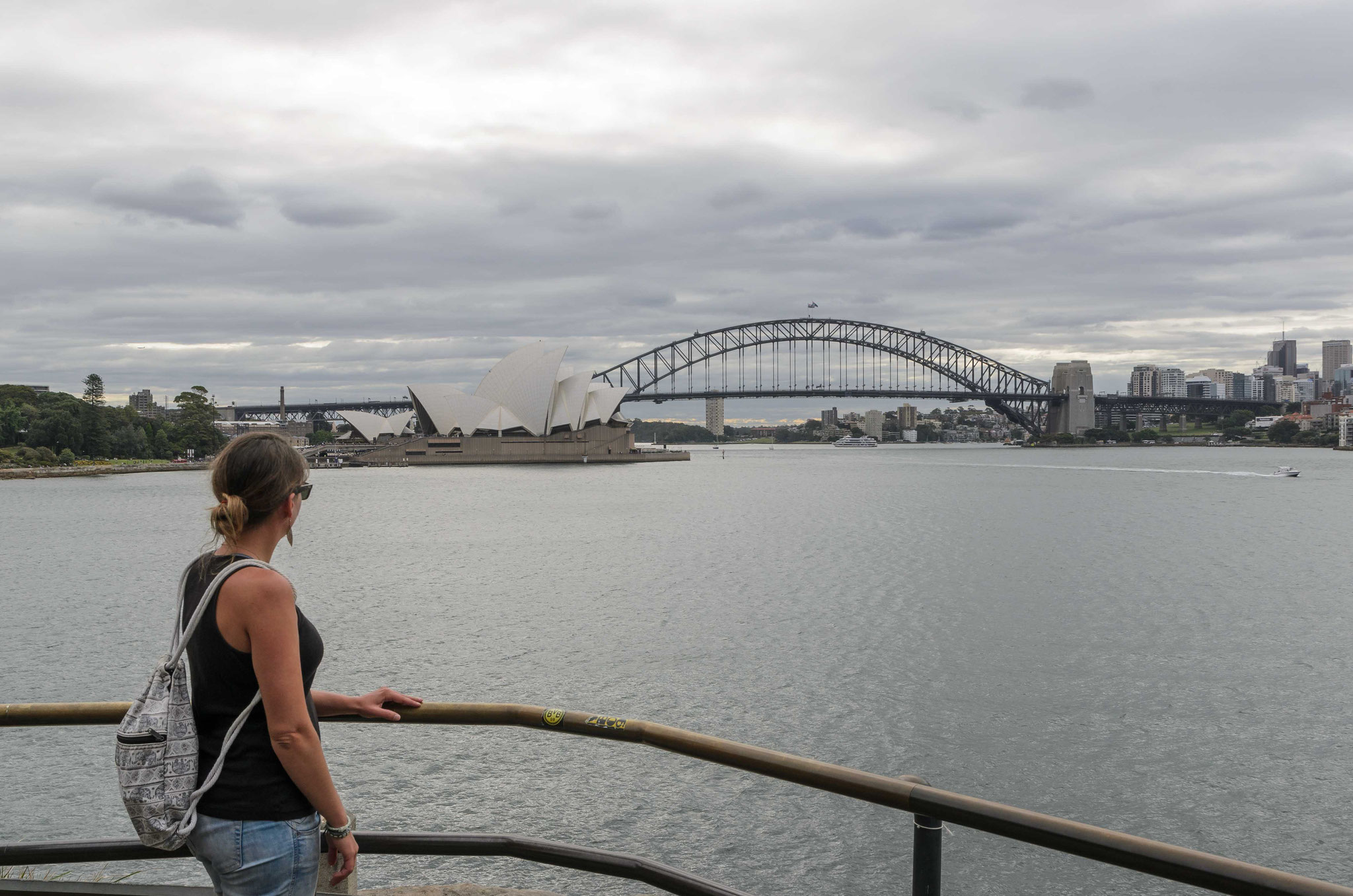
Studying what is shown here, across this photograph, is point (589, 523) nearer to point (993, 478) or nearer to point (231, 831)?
point (231, 831)

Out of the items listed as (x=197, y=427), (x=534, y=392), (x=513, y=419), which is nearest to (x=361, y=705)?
(x=534, y=392)

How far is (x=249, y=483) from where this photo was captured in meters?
2.40

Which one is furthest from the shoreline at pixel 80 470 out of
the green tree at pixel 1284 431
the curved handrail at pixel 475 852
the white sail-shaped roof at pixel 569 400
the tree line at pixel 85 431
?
the green tree at pixel 1284 431

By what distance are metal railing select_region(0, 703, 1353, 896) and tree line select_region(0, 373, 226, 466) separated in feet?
337

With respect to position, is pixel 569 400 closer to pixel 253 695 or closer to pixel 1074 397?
pixel 1074 397

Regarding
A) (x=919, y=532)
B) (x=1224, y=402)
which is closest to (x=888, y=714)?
(x=919, y=532)

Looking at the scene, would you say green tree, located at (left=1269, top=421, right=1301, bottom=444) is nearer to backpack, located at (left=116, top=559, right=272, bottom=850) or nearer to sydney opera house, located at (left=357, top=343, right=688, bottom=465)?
sydney opera house, located at (left=357, top=343, right=688, bottom=465)

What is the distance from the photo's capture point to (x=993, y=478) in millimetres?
72188

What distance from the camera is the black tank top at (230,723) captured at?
91.1 inches

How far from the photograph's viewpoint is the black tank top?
2314 millimetres

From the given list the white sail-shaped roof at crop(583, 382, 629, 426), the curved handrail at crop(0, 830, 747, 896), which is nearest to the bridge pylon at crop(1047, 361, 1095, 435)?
the white sail-shaped roof at crop(583, 382, 629, 426)

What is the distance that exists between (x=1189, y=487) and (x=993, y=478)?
45.7 ft

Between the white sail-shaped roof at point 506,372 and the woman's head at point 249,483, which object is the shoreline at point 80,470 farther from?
the woman's head at point 249,483

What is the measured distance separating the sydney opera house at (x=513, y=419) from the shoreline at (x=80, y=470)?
20326mm
